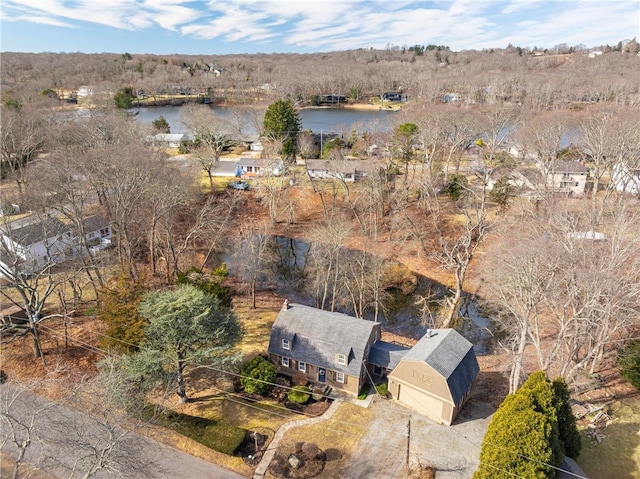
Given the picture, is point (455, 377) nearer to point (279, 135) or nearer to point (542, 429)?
point (542, 429)

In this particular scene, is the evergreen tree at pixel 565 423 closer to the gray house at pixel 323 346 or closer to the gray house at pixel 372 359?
the gray house at pixel 372 359

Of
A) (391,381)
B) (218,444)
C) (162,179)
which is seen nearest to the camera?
(218,444)

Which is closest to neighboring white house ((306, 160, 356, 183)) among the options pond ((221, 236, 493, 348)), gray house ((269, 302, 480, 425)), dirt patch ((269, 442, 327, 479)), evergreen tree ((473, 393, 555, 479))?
pond ((221, 236, 493, 348))

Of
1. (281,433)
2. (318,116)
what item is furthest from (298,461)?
(318,116)

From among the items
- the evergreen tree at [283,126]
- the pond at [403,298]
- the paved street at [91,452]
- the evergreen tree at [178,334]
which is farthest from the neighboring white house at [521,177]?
the paved street at [91,452]

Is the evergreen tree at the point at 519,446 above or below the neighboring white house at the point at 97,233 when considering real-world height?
below

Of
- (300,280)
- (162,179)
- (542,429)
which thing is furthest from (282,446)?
(162,179)
